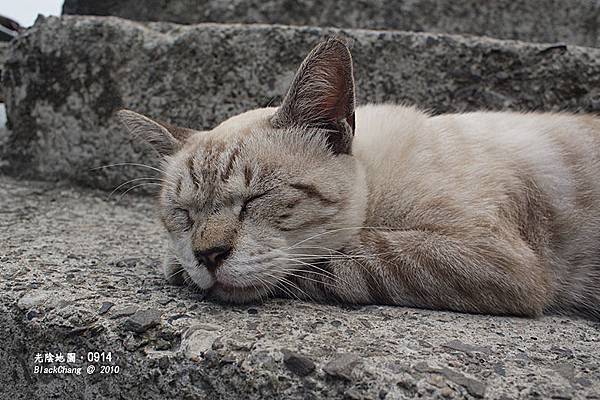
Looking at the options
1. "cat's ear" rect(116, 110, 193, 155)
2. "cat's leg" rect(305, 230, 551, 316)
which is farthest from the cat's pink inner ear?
"cat's leg" rect(305, 230, 551, 316)

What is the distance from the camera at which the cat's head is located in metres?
1.61

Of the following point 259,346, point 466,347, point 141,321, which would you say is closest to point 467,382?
point 466,347

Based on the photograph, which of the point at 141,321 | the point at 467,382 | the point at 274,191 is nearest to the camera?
the point at 467,382

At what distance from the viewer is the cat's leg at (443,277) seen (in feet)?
5.54

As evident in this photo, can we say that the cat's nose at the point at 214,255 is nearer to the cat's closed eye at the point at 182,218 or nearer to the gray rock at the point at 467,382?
the cat's closed eye at the point at 182,218

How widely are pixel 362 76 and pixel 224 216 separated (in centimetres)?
147

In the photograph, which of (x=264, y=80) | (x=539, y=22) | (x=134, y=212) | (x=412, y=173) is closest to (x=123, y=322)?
(x=412, y=173)

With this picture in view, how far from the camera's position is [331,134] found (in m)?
1.85

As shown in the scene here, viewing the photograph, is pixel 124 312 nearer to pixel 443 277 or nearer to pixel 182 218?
pixel 182 218

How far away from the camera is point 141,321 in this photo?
1544 millimetres

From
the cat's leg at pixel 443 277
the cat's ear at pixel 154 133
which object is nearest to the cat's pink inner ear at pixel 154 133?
the cat's ear at pixel 154 133

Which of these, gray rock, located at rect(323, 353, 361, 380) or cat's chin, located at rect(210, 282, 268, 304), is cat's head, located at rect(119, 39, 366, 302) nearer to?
cat's chin, located at rect(210, 282, 268, 304)

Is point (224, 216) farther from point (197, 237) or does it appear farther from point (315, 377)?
point (315, 377)

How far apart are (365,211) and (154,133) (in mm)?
746
